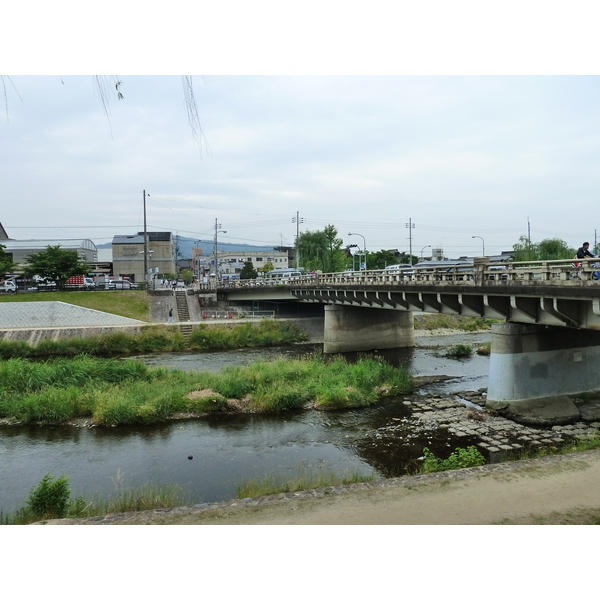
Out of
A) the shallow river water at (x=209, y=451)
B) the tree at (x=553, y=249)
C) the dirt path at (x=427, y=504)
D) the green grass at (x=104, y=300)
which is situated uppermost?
the tree at (x=553, y=249)

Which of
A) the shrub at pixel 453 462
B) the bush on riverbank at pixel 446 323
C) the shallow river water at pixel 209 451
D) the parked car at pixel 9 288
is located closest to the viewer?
the shrub at pixel 453 462

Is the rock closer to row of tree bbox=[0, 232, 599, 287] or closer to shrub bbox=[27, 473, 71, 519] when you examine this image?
shrub bbox=[27, 473, 71, 519]

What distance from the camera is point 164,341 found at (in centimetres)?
4425

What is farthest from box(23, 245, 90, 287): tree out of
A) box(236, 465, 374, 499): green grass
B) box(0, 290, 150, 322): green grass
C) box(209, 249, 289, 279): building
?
box(209, 249, 289, 279): building

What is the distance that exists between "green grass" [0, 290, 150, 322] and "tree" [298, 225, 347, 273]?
40.5 m

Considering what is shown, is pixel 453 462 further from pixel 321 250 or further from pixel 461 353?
pixel 321 250

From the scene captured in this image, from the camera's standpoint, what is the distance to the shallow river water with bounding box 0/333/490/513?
609 inches

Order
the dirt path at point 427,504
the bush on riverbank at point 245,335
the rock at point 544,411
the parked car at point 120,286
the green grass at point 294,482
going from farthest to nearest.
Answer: the parked car at point 120,286 < the bush on riverbank at point 245,335 < the rock at point 544,411 < the green grass at point 294,482 < the dirt path at point 427,504

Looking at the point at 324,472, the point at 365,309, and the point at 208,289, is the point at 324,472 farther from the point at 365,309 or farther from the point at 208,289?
the point at 208,289

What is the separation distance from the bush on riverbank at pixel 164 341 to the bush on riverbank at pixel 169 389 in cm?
1267

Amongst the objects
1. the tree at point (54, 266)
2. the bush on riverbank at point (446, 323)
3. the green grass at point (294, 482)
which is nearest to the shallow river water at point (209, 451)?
the green grass at point (294, 482)

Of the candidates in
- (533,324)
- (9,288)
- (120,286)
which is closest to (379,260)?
(120,286)

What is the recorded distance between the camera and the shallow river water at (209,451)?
1547 centimetres

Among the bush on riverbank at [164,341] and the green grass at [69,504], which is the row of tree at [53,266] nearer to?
the bush on riverbank at [164,341]
